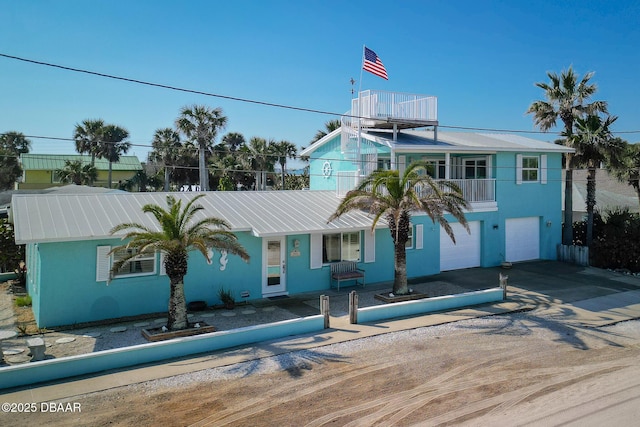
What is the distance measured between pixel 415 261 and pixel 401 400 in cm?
1177

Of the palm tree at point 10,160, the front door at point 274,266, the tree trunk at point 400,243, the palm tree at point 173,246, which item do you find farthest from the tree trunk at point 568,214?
the palm tree at point 10,160

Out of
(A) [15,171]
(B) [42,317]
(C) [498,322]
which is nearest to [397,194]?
(C) [498,322]

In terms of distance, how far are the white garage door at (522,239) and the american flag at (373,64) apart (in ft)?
30.4

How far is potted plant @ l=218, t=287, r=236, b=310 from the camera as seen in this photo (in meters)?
15.6

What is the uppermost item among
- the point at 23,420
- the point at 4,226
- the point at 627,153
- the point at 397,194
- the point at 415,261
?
the point at 627,153

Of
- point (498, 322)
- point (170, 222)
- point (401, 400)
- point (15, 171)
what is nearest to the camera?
point (401, 400)

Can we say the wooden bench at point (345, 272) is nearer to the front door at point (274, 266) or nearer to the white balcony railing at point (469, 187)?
the front door at point (274, 266)

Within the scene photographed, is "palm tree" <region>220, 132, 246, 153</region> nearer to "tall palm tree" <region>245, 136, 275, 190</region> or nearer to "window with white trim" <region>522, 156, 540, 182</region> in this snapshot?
"tall palm tree" <region>245, 136, 275, 190</region>

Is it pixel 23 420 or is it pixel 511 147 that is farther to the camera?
pixel 511 147

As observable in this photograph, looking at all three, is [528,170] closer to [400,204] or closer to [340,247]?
[400,204]

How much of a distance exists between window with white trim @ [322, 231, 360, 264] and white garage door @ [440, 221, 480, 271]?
4596mm

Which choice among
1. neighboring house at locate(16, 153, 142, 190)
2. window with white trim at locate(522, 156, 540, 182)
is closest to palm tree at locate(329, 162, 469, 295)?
window with white trim at locate(522, 156, 540, 182)

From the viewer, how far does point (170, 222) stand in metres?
12.4

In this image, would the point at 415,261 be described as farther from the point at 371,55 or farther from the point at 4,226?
the point at 4,226
